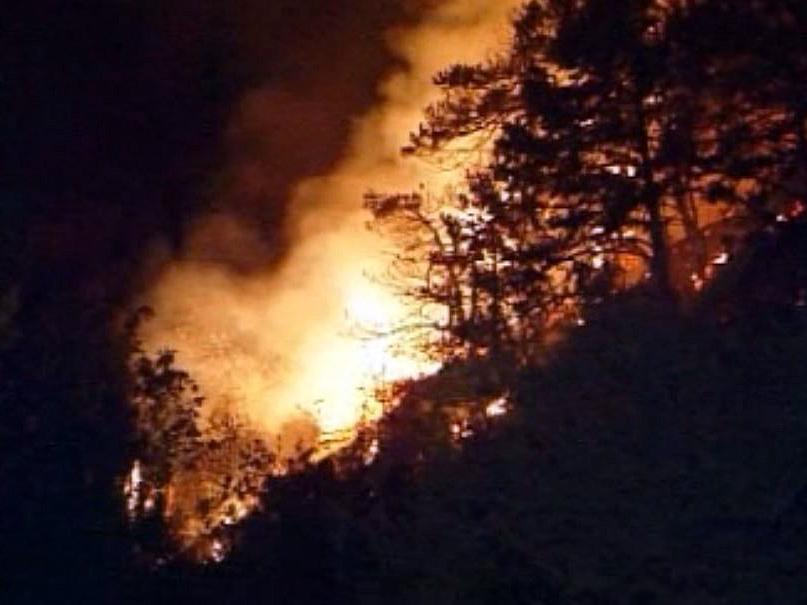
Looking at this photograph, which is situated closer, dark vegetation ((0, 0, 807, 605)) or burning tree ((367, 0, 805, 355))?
dark vegetation ((0, 0, 807, 605))

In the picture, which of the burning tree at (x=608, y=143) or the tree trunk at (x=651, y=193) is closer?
the burning tree at (x=608, y=143)

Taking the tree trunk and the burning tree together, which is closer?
the burning tree

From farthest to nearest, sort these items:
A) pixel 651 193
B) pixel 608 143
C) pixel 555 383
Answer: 1. pixel 608 143
2. pixel 651 193
3. pixel 555 383

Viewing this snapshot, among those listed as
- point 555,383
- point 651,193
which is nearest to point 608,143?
point 651,193

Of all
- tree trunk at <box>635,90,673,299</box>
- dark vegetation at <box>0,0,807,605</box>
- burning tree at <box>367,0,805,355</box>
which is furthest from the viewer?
tree trunk at <box>635,90,673,299</box>

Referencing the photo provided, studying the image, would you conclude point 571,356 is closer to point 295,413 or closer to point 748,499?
point 748,499

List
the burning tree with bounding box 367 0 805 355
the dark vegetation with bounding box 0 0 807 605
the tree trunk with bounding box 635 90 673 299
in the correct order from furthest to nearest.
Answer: the tree trunk with bounding box 635 90 673 299
the burning tree with bounding box 367 0 805 355
the dark vegetation with bounding box 0 0 807 605

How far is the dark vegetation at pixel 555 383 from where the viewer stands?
448 inches

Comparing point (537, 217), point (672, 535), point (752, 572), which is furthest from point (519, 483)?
point (537, 217)

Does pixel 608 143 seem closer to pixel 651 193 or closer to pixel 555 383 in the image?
pixel 651 193

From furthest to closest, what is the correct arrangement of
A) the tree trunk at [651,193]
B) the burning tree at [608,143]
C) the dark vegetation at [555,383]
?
the tree trunk at [651,193], the burning tree at [608,143], the dark vegetation at [555,383]

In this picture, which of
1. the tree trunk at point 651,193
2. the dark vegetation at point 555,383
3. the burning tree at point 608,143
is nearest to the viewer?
the dark vegetation at point 555,383

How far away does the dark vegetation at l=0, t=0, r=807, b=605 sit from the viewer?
11.4 metres

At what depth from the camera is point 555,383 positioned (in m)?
13.3
